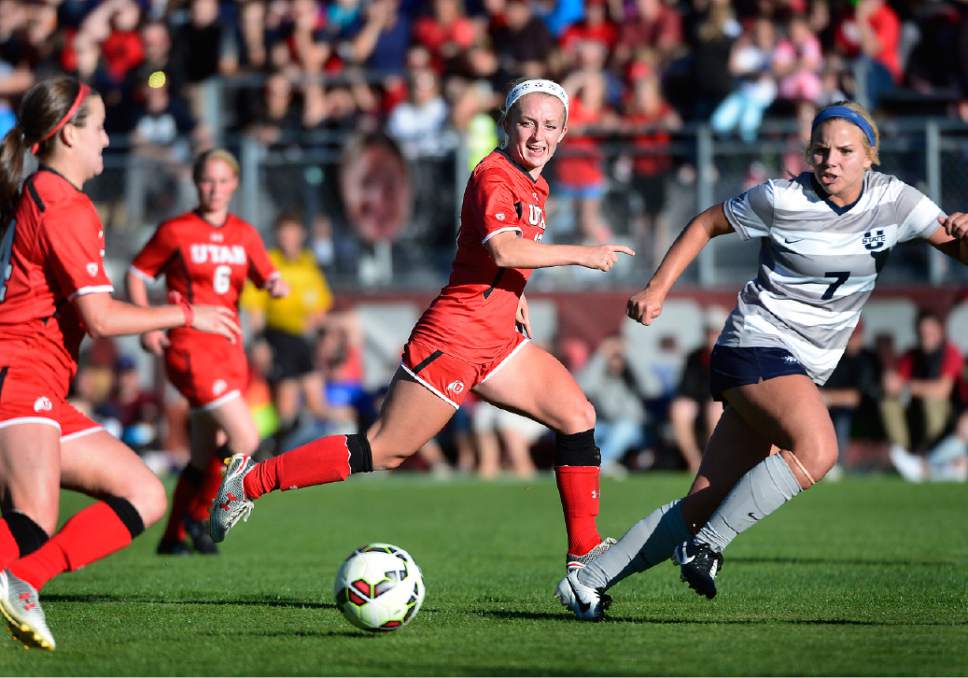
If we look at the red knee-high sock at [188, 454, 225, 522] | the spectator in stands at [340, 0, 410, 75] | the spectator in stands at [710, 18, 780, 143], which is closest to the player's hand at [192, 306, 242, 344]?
the red knee-high sock at [188, 454, 225, 522]

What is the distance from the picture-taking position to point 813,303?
661 cm

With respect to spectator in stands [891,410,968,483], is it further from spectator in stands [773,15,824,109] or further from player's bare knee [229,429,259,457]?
player's bare knee [229,429,259,457]

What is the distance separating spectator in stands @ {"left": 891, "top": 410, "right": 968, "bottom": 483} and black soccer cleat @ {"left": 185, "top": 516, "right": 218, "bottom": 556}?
860cm

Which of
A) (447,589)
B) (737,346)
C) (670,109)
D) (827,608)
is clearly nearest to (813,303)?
(737,346)

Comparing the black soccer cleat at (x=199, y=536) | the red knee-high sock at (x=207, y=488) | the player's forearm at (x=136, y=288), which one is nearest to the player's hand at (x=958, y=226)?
the red knee-high sock at (x=207, y=488)

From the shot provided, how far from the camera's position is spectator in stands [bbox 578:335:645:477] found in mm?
17109

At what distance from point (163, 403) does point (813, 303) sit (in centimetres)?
1243

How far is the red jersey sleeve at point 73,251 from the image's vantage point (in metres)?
6.12

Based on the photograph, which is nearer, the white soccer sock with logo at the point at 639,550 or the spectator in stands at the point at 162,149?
the white soccer sock with logo at the point at 639,550

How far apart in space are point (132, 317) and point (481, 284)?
1.65 m

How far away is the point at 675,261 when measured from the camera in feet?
21.3

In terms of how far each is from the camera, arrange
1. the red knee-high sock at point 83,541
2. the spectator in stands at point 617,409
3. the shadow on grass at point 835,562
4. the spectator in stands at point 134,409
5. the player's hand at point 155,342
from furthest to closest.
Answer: the spectator in stands at point 134,409, the spectator in stands at point 617,409, the player's hand at point 155,342, the shadow on grass at point 835,562, the red knee-high sock at point 83,541

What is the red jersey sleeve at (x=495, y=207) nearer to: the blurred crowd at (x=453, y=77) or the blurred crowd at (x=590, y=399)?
the blurred crowd at (x=590, y=399)

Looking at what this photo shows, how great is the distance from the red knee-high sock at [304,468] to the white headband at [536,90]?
175 centimetres
